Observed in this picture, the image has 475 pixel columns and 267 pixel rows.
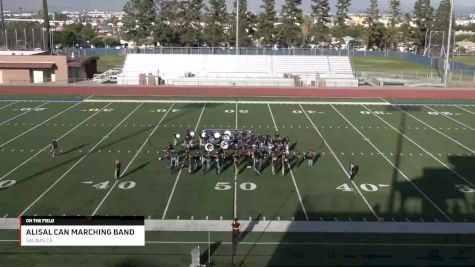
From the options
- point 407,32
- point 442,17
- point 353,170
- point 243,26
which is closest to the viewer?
point 353,170

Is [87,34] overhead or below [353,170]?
overhead

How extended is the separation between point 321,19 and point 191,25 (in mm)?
22140

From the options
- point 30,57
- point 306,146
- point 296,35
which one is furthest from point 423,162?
point 296,35

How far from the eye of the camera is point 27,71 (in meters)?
42.2

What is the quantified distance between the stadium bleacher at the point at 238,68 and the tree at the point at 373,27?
1797 inches

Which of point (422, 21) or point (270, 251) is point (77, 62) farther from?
point (422, 21)

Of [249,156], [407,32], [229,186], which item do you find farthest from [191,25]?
[229,186]

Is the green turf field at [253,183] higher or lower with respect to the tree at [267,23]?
lower

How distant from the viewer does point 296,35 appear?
284 ft

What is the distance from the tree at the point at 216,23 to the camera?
279 ft

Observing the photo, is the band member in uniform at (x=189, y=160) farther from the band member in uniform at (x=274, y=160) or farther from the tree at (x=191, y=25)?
the tree at (x=191, y=25)

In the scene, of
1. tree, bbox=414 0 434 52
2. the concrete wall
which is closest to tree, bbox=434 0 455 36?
tree, bbox=414 0 434 52

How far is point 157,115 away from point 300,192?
1444 centimetres

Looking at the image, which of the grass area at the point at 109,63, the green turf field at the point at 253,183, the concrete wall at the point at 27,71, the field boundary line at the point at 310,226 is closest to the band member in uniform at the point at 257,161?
the green turf field at the point at 253,183
